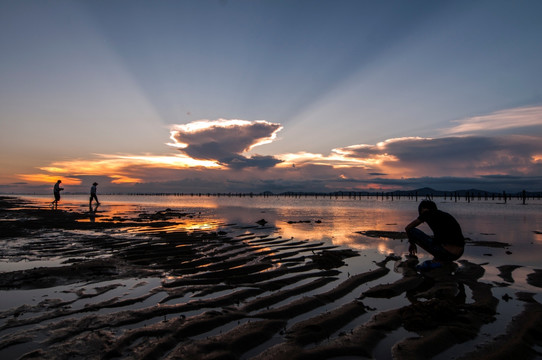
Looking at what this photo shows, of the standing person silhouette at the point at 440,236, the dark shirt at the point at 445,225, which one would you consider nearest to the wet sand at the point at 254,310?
the standing person silhouette at the point at 440,236

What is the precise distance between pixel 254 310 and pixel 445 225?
564 centimetres

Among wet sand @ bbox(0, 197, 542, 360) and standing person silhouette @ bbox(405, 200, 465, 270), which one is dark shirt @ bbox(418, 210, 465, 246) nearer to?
standing person silhouette @ bbox(405, 200, 465, 270)

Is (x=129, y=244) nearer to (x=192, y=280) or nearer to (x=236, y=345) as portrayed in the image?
(x=192, y=280)

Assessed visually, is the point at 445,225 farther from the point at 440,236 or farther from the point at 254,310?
the point at 254,310

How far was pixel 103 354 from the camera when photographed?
369cm

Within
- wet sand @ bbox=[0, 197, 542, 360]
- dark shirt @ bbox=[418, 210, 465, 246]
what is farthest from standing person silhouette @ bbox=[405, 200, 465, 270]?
wet sand @ bbox=[0, 197, 542, 360]

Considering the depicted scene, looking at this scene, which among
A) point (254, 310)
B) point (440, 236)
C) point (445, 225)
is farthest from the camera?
point (440, 236)

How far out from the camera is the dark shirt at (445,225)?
311 inches

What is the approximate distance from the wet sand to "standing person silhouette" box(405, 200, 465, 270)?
0.97 feet

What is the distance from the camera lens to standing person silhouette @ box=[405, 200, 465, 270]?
7.89m

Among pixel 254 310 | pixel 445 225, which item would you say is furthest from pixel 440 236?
pixel 254 310

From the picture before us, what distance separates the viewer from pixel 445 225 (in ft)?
26.5

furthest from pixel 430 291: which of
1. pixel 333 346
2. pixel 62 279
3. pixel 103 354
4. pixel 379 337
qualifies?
pixel 62 279

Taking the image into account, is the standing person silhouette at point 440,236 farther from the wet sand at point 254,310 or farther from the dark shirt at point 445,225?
the wet sand at point 254,310
